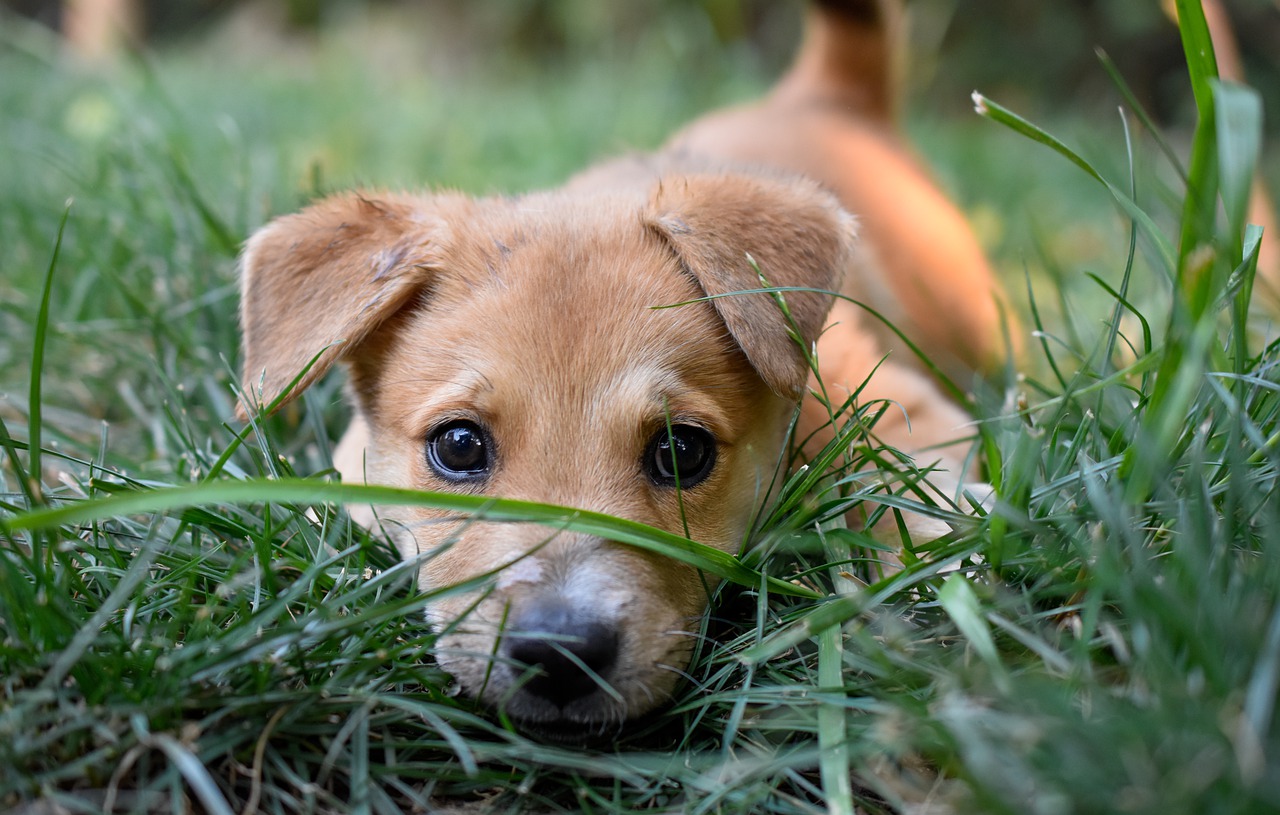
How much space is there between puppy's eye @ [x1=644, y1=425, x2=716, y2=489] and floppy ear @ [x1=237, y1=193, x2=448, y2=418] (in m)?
0.74

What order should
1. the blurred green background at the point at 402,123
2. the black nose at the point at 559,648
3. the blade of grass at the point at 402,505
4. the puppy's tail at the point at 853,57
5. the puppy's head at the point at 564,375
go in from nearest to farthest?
the blade of grass at the point at 402,505
the black nose at the point at 559,648
the puppy's head at the point at 564,375
the blurred green background at the point at 402,123
the puppy's tail at the point at 853,57

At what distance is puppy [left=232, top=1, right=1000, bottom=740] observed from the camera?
6.58 ft

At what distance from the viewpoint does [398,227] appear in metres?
2.70

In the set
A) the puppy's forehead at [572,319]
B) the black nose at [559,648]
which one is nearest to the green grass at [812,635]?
the black nose at [559,648]

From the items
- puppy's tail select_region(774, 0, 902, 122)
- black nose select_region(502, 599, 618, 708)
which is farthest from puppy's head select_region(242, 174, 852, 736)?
puppy's tail select_region(774, 0, 902, 122)

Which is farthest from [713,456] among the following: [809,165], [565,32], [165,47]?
[165,47]

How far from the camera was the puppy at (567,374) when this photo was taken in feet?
6.58

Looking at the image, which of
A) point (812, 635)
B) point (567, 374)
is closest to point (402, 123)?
point (567, 374)

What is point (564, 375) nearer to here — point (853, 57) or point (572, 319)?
point (572, 319)

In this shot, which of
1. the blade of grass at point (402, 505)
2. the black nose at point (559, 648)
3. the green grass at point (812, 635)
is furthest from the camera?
the black nose at point (559, 648)

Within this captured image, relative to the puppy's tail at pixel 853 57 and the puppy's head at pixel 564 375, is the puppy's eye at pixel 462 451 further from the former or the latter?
the puppy's tail at pixel 853 57

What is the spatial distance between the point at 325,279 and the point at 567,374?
0.72 m

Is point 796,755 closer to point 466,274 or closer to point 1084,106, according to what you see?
point 466,274

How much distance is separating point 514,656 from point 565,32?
13.0m
